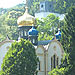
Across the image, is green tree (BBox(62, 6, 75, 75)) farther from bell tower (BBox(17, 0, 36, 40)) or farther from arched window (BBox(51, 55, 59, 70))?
bell tower (BBox(17, 0, 36, 40))

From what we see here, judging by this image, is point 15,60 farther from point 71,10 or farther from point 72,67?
point 71,10

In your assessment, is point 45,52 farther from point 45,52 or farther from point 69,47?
point 69,47

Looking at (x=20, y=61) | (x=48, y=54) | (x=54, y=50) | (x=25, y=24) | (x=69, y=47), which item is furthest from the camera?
(x=25, y=24)

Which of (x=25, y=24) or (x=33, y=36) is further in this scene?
(x=25, y=24)

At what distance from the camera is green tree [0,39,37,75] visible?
18.5m

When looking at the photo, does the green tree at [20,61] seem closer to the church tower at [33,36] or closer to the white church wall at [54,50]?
the white church wall at [54,50]

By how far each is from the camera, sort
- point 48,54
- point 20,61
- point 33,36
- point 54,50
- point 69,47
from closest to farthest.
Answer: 1. point 20,61
2. point 69,47
3. point 48,54
4. point 54,50
5. point 33,36

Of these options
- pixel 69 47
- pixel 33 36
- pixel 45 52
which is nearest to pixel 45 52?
pixel 45 52

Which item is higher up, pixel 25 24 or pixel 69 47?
pixel 25 24

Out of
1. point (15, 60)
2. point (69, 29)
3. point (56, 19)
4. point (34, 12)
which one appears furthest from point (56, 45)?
point (34, 12)

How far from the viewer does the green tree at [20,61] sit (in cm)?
1855

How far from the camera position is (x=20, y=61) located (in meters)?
18.7

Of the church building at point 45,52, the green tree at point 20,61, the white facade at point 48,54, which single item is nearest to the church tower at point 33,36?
the church building at point 45,52

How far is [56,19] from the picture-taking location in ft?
149
